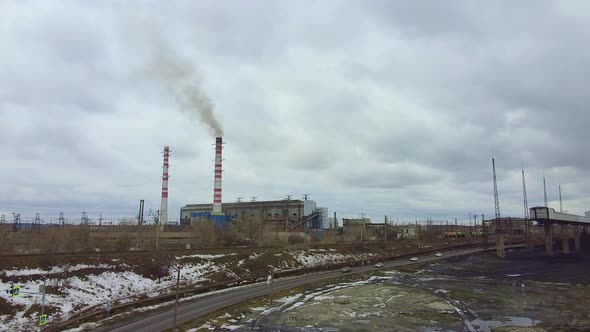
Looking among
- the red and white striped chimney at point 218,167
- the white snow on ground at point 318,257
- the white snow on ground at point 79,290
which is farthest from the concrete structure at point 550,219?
the white snow on ground at point 79,290

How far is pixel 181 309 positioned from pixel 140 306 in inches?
197

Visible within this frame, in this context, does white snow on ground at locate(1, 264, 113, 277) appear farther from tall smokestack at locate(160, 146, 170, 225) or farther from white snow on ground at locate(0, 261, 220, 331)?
tall smokestack at locate(160, 146, 170, 225)

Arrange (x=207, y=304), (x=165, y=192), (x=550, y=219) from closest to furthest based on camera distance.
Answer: (x=207, y=304), (x=550, y=219), (x=165, y=192)

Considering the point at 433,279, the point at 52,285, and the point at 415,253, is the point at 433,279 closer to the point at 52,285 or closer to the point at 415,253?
the point at 415,253

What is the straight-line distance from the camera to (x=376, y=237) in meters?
186

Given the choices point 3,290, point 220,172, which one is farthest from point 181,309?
point 220,172

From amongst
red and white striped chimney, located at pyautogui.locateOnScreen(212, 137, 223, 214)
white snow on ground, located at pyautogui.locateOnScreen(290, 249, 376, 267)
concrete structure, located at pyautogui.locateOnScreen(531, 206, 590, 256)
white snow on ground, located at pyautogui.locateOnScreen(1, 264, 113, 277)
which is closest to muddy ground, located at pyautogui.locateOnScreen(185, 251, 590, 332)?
white snow on ground, located at pyautogui.locateOnScreen(290, 249, 376, 267)

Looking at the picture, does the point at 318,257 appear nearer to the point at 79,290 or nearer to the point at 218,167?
the point at 218,167

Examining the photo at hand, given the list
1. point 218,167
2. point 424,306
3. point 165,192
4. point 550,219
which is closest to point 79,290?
point 424,306

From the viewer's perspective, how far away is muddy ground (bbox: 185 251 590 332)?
44125 mm

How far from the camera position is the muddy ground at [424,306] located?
44.1 metres

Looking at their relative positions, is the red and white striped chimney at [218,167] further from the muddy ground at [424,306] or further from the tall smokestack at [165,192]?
the muddy ground at [424,306]

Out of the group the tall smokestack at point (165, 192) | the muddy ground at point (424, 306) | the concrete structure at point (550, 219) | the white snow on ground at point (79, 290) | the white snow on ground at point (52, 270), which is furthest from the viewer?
the tall smokestack at point (165, 192)

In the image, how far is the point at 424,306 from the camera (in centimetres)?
5459
